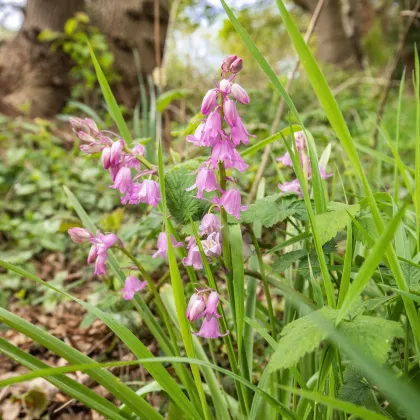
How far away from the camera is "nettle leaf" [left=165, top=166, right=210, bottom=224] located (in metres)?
0.73

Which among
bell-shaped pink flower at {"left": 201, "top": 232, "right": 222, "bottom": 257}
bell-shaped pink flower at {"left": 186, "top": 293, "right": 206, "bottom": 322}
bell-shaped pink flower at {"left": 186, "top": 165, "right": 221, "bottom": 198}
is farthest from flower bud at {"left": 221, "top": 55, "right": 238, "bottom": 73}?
bell-shaped pink flower at {"left": 186, "top": 293, "right": 206, "bottom": 322}

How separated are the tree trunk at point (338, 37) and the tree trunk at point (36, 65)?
501 cm

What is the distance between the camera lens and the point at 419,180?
29.8 inches

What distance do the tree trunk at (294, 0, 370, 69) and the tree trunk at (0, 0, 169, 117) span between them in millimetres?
4303

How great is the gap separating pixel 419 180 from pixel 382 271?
19cm

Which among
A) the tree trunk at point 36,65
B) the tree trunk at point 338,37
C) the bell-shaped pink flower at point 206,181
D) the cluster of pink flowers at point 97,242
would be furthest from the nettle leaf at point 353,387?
the tree trunk at point 338,37

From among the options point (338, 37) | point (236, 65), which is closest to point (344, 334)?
point (236, 65)

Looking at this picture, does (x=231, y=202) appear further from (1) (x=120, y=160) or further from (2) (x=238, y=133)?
(1) (x=120, y=160)

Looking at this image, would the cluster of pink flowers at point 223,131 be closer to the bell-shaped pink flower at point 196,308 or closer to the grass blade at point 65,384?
the bell-shaped pink flower at point 196,308

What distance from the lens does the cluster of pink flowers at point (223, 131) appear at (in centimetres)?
64

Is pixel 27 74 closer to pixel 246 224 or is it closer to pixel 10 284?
pixel 10 284

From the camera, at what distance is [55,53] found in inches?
149

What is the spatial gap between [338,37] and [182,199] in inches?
307

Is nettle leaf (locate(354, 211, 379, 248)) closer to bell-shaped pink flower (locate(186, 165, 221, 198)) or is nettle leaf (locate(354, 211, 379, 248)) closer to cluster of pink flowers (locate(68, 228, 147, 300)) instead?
bell-shaped pink flower (locate(186, 165, 221, 198))
